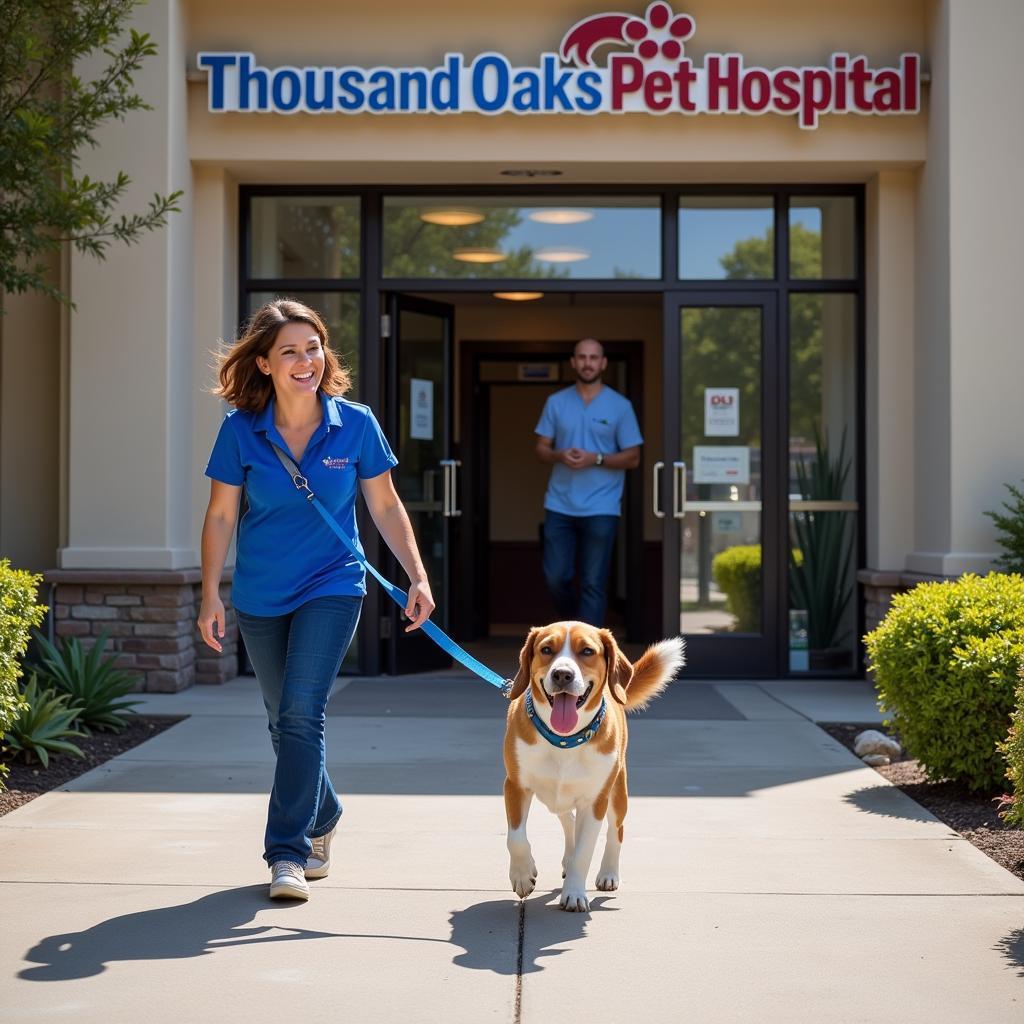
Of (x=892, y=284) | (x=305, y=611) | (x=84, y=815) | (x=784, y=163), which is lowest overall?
(x=84, y=815)

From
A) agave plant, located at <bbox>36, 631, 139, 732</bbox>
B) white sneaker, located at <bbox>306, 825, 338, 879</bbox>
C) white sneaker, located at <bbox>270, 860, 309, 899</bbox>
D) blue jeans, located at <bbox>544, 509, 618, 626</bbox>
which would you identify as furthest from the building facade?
white sneaker, located at <bbox>270, 860, 309, 899</bbox>

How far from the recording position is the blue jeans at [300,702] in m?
4.25

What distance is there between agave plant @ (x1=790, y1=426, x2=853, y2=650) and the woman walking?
5768 millimetres

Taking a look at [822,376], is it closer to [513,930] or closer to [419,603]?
[419,603]

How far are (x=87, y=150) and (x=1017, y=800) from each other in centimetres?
700

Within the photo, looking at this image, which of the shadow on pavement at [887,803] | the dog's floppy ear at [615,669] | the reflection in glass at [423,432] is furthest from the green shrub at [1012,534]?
the dog's floppy ear at [615,669]

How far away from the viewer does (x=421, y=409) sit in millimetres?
10047

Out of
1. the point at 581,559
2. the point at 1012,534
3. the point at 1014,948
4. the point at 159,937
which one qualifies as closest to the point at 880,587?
the point at 1012,534

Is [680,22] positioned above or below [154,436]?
above

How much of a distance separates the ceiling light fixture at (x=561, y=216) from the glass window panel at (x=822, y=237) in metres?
1.46

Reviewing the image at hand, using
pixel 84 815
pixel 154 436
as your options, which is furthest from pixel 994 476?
pixel 84 815

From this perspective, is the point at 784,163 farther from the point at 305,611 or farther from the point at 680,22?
the point at 305,611

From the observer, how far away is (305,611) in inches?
169

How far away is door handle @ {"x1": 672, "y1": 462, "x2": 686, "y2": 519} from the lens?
A: 9.62 m
